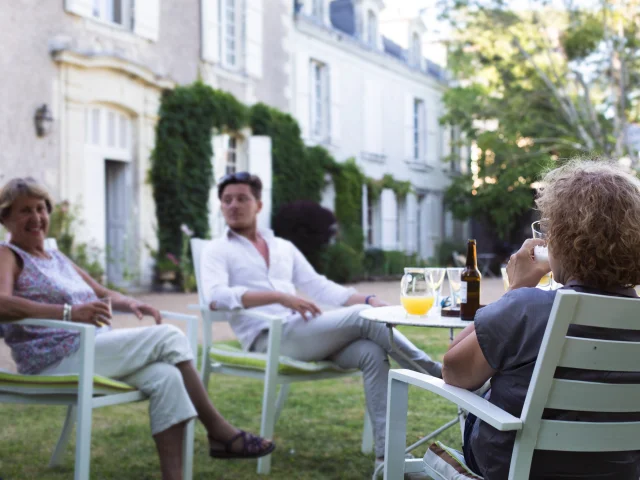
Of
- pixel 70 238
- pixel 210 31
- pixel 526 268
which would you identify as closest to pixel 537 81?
pixel 210 31

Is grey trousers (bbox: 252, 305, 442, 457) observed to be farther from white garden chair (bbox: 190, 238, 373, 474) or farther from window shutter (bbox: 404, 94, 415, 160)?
window shutter (bbox: 404, 94, 415, 160)

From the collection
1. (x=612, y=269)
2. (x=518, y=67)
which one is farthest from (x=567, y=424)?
(x=518, y=67)

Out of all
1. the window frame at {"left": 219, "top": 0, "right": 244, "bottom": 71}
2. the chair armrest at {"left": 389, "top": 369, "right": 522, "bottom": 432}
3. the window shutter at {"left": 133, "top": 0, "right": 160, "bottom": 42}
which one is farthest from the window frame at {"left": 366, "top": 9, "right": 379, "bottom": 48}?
the chair armrest at {"left": 389, "top": 369, "right": 522, "bottom": 432}

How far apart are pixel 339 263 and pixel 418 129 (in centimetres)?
700

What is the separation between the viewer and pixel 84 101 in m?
9.83

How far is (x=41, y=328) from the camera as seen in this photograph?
9.63 feet

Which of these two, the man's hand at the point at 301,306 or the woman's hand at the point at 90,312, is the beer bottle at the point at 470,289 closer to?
the man's hand at the point at 301,306

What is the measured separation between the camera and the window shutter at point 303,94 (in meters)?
14.6

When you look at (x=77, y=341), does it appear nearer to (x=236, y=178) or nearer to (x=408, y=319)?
(x=236, y=178)

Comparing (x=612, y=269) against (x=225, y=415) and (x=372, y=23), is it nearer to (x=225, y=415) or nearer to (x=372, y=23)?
(x=225, y=415)

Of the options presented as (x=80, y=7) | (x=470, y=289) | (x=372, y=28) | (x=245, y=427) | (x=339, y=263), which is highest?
(x=372, y=28)

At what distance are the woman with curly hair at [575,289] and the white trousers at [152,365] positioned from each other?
4.47 ft

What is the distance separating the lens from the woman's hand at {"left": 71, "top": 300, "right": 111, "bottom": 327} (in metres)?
2.81

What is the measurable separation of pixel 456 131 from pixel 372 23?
4.44m
